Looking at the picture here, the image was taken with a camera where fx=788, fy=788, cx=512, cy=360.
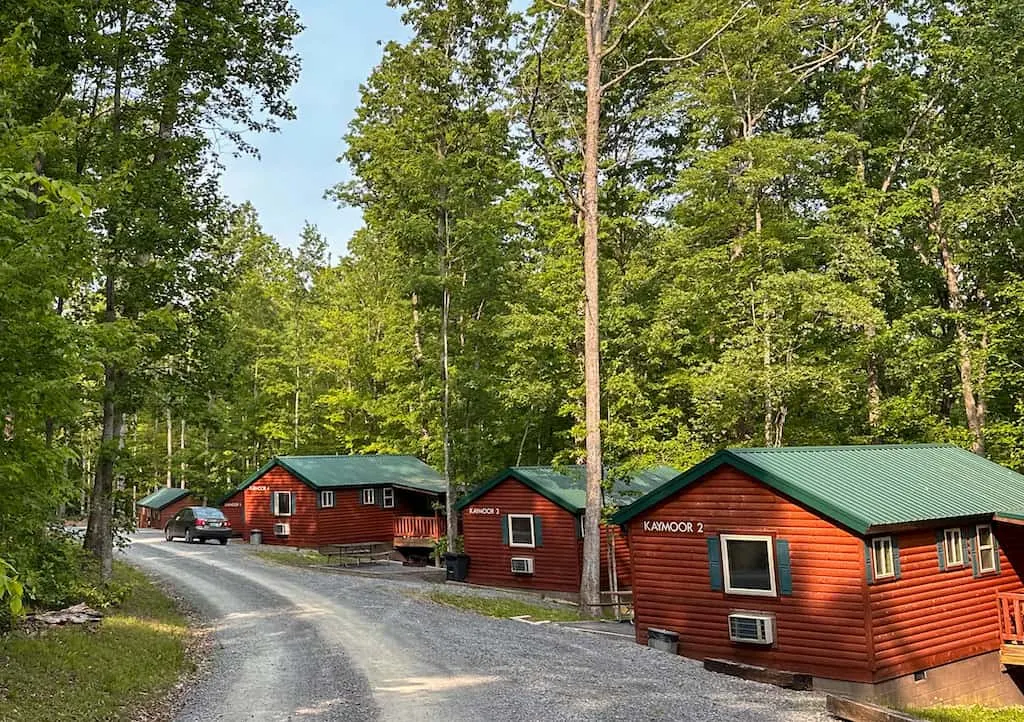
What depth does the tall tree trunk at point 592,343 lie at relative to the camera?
21.1 metres

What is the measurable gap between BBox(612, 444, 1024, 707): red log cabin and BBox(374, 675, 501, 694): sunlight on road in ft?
19.8

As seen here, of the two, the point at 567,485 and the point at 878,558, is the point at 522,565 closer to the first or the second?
the point at 567,485

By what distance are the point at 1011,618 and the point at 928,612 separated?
300cm

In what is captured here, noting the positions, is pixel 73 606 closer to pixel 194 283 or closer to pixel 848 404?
pixel 194 283

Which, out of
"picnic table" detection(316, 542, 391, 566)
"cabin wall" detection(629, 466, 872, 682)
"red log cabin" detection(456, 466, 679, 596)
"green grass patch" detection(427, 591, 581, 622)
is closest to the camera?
"cabin wall" detection(629, 466, 872, 682)

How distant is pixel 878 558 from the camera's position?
1483 cm

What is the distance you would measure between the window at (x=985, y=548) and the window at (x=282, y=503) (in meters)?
30.6

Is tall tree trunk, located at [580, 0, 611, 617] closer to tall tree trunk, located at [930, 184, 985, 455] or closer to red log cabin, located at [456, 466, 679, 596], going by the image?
red log cabin, located at [456, 466, 679, 596]

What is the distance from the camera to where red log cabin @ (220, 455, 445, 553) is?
125 feet

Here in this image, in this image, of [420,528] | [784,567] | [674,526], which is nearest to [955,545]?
[784,567]

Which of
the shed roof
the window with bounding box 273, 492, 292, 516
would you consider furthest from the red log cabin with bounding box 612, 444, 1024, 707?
the window with bounding box 273, 492, 292, 516

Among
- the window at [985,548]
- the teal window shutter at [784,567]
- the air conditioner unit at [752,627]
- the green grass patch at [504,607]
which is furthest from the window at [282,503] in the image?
the window at [985,548]

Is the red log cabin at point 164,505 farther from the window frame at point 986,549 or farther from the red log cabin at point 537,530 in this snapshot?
the window frame at point 986,549

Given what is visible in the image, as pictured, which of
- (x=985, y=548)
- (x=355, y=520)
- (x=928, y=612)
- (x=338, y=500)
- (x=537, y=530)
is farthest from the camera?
(x=355, y=520)
